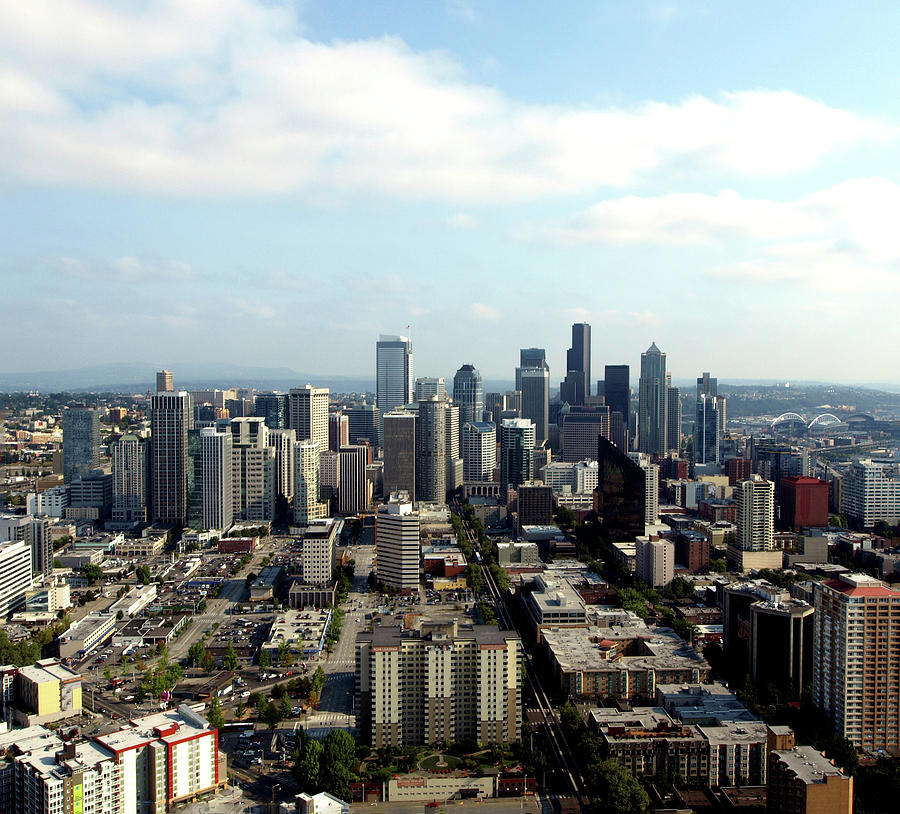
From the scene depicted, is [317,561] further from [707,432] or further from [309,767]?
[707,432]

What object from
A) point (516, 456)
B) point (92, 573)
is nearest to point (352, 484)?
point (516, 456)

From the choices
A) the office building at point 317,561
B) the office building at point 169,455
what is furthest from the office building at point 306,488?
the office building at point 317,561

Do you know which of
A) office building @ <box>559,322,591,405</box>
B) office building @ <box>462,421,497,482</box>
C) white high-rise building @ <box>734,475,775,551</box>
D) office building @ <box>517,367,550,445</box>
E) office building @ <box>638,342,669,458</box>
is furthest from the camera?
office building @ <box>559,322,591,405</box>

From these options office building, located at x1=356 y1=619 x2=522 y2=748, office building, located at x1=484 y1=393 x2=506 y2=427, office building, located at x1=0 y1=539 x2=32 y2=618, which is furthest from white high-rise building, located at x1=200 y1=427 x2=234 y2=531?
office building, located at x1=484 y1=393 x2=506 y2=427

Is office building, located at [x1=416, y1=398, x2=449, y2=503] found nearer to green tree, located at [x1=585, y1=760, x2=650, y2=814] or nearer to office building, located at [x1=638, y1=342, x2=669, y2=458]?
office building, located at [x1=638, y1=342, x2=669, y2=458]

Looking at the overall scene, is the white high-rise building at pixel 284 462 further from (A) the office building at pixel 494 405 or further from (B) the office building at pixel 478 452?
(A) the office building at pixel 494 405

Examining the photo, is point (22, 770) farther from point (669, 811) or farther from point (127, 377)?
point (127, 377)
